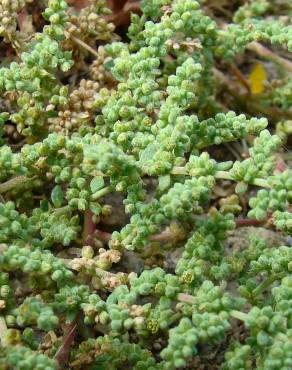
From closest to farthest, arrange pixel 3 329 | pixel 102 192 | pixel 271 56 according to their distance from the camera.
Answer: pixel 3 329 → pixel 102 192 → pixel 271 56

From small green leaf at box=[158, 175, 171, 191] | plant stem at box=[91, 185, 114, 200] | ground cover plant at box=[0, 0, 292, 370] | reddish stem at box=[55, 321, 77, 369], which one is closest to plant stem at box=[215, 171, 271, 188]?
ground cover plant at box=[0, 0, 292, 370]

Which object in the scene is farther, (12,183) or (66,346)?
(12,183)

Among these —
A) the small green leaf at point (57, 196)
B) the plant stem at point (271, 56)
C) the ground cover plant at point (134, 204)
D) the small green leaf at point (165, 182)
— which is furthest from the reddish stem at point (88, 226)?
the plant stem at point (271, 56)

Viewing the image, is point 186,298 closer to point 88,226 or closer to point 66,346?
point 66,346

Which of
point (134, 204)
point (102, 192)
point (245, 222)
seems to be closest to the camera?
point (134, 204)

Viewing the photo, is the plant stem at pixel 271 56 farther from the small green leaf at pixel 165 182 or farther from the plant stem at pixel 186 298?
the plant stem at pixel 186 298

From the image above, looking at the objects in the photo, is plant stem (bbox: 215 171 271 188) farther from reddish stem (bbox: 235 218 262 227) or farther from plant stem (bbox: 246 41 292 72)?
plant stem (bbox: 246 41 292 72)

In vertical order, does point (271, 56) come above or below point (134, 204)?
above

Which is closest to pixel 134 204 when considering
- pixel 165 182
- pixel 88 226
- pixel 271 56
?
pixel 165 182
